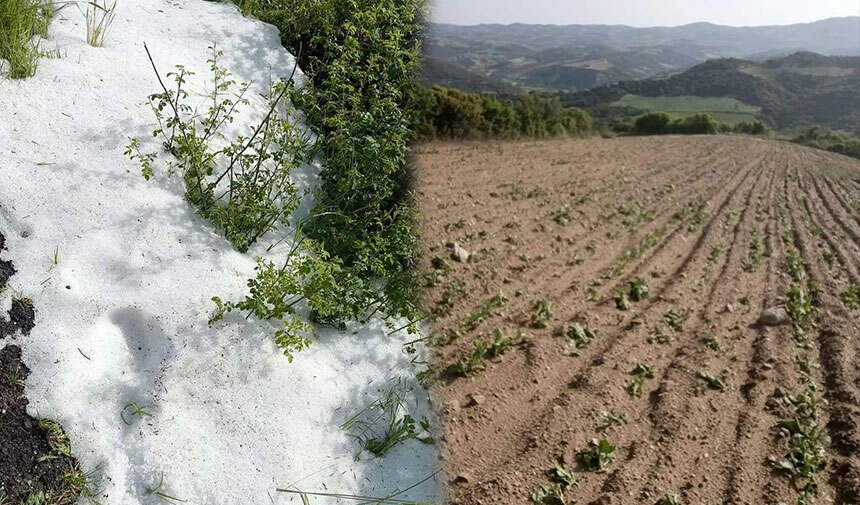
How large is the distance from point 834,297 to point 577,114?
36.5 ft

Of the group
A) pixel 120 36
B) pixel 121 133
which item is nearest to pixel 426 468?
pixel 121 133

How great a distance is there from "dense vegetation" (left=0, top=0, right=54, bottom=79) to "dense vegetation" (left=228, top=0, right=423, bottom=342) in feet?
4.63

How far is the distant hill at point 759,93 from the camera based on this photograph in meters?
31.0

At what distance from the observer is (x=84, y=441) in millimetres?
2045

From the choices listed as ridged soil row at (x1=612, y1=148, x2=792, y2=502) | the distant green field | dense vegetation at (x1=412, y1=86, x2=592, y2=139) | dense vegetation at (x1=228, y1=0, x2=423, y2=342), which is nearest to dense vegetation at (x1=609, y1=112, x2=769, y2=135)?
the distant green field

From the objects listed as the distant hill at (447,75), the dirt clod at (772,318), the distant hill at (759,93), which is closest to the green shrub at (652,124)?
the distant hill at (759,93)

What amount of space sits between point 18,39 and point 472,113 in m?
3.97

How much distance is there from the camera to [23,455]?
6.36ft

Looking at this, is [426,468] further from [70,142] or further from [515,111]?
[515,111]

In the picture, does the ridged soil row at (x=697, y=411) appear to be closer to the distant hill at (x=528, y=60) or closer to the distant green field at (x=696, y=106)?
the distant hill at (x=528, y=60)

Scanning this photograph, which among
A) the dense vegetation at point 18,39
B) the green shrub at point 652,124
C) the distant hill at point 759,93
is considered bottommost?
the green shrub at point 652,124

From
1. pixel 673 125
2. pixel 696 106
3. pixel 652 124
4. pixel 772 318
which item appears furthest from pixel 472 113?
pixel 696 106

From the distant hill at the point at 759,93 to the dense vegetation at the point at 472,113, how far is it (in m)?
16.8

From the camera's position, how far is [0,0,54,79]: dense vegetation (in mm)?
2896
